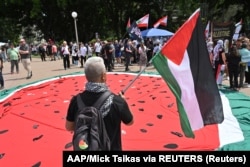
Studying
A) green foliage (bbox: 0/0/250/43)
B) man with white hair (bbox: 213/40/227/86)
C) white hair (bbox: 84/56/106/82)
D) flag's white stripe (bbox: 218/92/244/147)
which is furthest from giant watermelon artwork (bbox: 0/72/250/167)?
green foliage (bbox: 0/0/250/43)

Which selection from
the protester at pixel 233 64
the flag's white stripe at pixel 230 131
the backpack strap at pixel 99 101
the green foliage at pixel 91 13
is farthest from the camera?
the green foliage at pixel 91 13

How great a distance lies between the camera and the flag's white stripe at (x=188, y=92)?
14.5 feet

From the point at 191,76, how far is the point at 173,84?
0.35 meters

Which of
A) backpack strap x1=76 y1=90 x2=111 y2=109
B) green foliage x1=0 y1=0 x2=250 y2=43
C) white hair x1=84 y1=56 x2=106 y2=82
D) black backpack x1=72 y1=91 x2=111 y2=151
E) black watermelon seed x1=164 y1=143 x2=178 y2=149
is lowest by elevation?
black watermelon seed x1=164 y1=143 x2=178 y2=149

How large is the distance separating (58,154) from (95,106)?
A: 2894 mm

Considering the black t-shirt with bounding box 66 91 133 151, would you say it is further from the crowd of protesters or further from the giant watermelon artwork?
the crowd of protesters

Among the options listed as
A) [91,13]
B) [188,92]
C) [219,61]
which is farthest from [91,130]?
[91,13]

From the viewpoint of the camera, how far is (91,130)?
336cm

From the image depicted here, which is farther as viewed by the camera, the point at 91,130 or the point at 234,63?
the point at 234,63

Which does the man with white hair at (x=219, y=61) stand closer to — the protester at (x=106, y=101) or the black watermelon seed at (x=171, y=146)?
the black watermelon seed at (x=171, y=146)

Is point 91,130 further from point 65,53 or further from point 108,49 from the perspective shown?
point 65,53

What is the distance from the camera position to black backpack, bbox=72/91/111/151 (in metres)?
3.32

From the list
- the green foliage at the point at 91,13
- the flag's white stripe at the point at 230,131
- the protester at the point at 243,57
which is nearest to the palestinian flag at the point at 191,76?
the flag's white stripe at the point at 230,131

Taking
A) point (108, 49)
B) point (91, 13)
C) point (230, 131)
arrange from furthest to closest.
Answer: point (91, 13)
point (108, 49)
point (230, 131)
